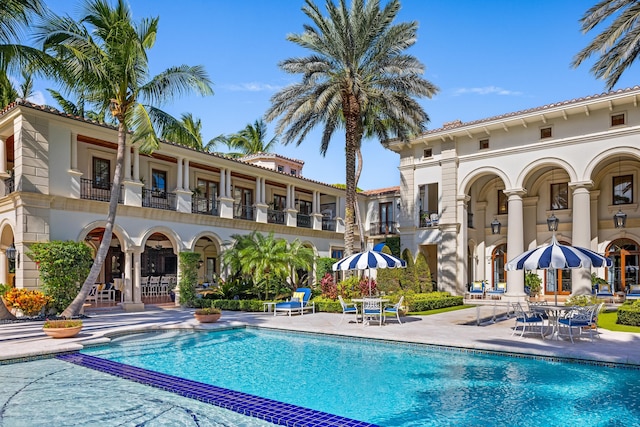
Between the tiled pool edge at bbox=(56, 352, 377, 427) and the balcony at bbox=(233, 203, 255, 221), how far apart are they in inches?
673

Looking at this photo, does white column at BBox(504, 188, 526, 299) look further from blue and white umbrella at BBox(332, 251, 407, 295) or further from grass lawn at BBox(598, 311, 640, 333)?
blue and white umbrella at BBox(332, 251, 407, 295)

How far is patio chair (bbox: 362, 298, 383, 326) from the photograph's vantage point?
1503cm

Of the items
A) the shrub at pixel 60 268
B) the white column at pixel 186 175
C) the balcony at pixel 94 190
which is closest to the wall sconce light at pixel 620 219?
the white column at pixel 186 175

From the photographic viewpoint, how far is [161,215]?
21266mm

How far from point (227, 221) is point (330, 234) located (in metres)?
9.15

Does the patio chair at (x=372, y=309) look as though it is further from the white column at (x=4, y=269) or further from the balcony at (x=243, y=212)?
the white column at (x=4, y=269)

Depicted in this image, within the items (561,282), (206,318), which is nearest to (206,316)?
(206,318)

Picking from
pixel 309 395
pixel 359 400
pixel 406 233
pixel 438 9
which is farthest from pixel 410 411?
pixel 406 233

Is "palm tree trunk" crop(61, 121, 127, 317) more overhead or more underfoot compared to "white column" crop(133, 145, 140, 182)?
more underfoot

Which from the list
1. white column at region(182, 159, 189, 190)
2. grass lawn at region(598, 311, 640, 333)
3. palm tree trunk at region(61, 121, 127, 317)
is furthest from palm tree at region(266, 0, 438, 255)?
grass lawn at region(598, 311, 640, 333)

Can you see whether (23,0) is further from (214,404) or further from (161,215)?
(214,404)

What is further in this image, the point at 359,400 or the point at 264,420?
the point at 359,400

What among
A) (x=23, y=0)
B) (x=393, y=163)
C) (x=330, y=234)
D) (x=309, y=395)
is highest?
(x=23, y=0)

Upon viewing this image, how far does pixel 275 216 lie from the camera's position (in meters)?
28.7
